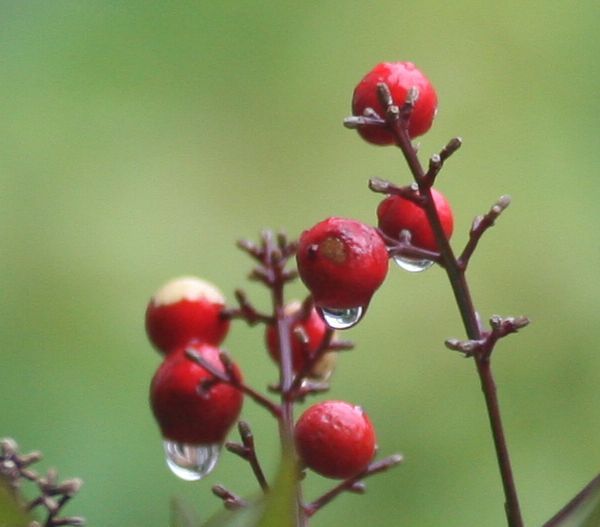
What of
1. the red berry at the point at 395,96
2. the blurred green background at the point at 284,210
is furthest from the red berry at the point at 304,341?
the blurred green background at the point at 284,210

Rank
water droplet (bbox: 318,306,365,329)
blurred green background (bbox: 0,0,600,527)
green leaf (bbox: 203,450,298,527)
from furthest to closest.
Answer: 1. blurred green background (bbox: 0,0,600,527)
2. water droplet (bbox: 318,306,365,329)
3. green leaf (bbox: 203,450,298,527)

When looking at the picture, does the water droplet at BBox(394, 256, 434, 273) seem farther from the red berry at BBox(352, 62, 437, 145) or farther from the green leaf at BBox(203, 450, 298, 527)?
the green leaf at BBox(203, 450, 298, 527)

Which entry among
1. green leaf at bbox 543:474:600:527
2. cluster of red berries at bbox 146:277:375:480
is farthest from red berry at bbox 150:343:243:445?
green leaf at bbox 543:474:600:527

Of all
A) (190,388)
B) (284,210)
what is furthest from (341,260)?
(284,210)

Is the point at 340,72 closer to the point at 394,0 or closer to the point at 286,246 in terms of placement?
the point at 394,0

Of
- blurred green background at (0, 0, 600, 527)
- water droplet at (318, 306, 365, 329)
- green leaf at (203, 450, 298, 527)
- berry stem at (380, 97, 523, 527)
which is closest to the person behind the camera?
green leaf at (203, 450, 298, 527)

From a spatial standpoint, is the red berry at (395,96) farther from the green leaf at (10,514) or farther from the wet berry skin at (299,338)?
the green leaf at (10,514)

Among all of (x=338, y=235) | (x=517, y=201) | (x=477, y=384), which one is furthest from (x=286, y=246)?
(x=517, y=201)
